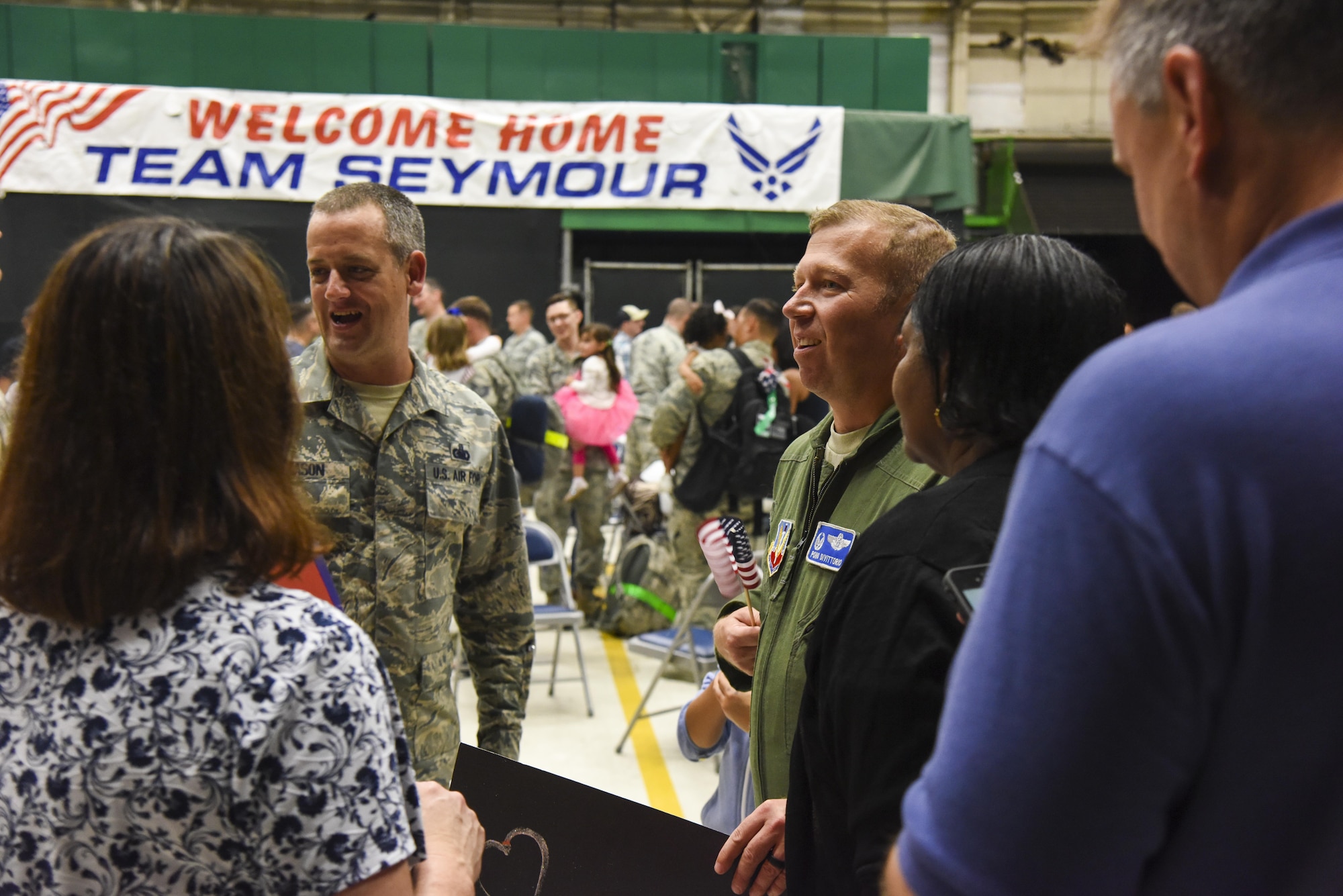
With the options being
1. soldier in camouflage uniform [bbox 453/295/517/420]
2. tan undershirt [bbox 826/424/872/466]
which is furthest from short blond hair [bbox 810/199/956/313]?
soldier in camouflage uniform [bbox 453/295/517/420]

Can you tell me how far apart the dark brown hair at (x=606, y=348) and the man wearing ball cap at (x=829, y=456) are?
4932 millimetres

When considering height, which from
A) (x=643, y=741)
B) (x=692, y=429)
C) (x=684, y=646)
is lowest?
(x=643, y=741)

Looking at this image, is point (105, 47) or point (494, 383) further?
point (105, 47)

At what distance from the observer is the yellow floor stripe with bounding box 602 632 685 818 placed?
4305 millimetres

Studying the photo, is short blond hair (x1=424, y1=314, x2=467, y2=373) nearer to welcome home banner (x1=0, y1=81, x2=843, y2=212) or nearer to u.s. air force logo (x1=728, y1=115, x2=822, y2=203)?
welcome home banner (x1=0, y1=81, x2=843, y2=212)

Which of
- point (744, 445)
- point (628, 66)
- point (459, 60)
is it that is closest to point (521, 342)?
point (459, 60)

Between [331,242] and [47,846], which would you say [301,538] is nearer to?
[47,846]

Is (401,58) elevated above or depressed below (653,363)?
above

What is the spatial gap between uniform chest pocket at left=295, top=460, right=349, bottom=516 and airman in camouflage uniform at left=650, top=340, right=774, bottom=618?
363 centimetres

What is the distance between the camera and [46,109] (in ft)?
28.6

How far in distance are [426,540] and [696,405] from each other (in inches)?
147

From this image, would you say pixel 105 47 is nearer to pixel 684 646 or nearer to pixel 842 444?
pixel 684 646

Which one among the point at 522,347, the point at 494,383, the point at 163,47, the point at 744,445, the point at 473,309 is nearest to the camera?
the point at 744,445

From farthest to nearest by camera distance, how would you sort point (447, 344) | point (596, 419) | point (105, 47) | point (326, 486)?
point (105, 47) → point (596, 419) → point (447, 344) → point (326, 486)
